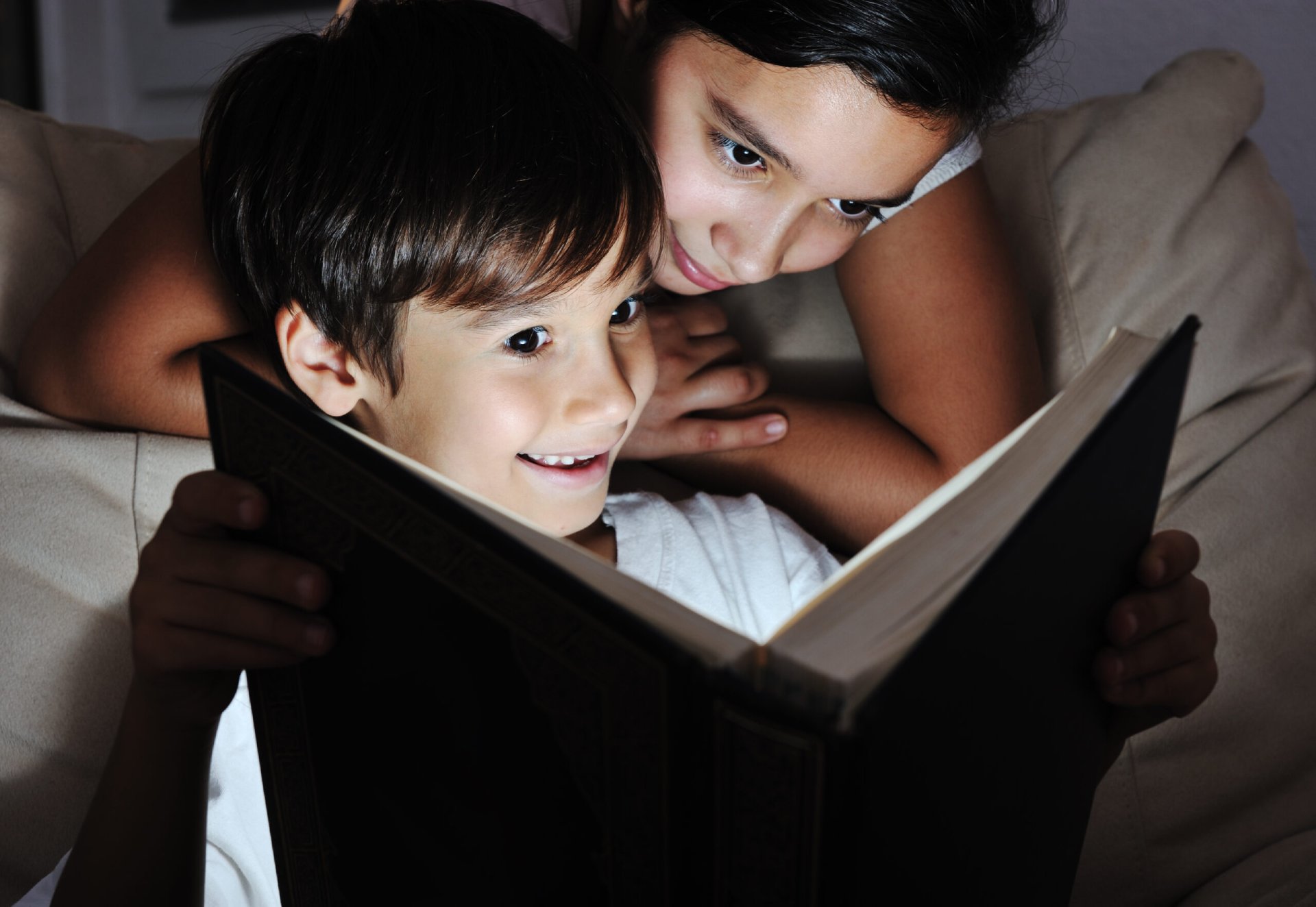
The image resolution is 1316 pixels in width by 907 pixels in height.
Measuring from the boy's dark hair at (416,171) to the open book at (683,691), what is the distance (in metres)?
0.27

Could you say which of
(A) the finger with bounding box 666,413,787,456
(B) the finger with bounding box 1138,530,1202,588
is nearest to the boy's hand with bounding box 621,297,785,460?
(A) the finger with bounding box 666,413,787,456

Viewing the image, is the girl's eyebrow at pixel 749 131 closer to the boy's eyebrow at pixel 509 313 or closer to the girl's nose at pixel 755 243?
the girl's nose at pixel 755 243

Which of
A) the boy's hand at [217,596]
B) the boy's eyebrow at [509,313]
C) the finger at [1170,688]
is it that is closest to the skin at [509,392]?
the boy's eyebrow at [509,313]

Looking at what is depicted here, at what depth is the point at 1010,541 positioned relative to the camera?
0.41 metres

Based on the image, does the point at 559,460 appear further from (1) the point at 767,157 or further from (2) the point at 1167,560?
(2) the point at 1167,560

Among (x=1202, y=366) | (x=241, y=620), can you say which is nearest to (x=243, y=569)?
(x=241, y=620)

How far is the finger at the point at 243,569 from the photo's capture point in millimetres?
501

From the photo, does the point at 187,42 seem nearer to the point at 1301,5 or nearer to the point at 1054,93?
the point at 1054,93

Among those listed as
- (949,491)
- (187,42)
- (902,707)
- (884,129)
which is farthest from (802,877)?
(187,42)

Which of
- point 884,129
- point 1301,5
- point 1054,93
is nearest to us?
point 884,129

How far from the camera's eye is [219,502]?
51 centimetres

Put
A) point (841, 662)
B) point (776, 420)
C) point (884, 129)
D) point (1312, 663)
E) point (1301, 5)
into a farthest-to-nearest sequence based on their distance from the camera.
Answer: point (1301, 5)
point (776, 420)
point (1312, 663)
point (884, 129)
point (841, 662)

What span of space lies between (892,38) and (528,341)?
0.33m

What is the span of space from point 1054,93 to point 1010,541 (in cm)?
131
